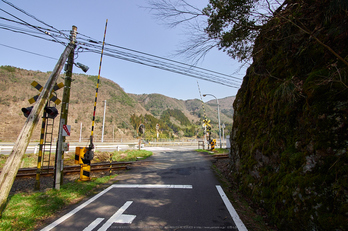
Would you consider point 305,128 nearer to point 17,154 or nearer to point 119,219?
point 119,219

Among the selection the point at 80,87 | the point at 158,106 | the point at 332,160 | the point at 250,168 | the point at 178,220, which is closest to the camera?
the point at 332,160

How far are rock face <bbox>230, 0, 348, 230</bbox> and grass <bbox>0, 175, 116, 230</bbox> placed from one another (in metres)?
4.94

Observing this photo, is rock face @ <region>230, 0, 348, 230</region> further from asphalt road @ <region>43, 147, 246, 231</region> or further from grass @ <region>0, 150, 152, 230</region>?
grass @ <region>0, 150, 152, 230</region>

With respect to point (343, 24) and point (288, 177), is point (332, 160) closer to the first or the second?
point (288, 177)

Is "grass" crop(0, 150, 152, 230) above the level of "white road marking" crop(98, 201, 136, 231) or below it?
below

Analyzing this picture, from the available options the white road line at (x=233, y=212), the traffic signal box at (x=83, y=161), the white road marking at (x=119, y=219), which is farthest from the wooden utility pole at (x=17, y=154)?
the white road line at (x=233, y=212)

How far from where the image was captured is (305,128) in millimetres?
3484

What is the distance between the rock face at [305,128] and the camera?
2723 mm

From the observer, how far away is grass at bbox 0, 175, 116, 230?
12.1 ft

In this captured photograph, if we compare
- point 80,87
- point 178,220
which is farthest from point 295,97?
point 80,87

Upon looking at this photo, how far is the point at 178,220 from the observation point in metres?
3.81

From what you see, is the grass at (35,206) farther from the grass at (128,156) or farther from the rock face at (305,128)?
the grass at (128,156)

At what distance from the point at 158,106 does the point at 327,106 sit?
15815 cm

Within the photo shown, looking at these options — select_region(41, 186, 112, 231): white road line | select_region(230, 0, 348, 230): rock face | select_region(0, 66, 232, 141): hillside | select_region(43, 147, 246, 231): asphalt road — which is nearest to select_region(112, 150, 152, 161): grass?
select_region(43, 147, 246, 231): asphalt road
